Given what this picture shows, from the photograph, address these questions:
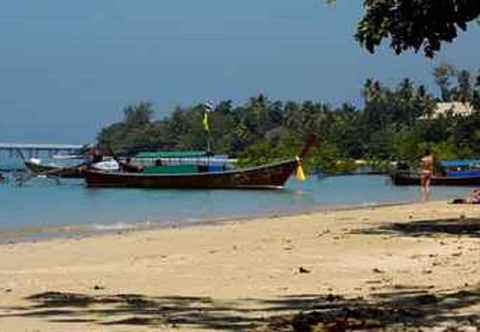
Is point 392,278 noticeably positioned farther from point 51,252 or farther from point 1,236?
point 1,236

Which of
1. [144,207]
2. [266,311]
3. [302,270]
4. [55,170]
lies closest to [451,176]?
[144,207]

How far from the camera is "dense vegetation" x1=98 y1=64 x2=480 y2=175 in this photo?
9781cm

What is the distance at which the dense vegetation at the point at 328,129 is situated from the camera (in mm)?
97812

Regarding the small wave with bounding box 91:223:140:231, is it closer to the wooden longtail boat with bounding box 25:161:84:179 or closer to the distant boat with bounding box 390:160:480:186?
the distant boat with bounding box 390:160:480:186

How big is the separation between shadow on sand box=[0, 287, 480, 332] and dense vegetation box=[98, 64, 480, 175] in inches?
2706

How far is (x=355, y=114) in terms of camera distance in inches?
5551

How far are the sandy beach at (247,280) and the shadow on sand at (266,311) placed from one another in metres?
0.01

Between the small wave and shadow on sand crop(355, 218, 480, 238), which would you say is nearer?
shadow on sand crop(355, 218, 480, 238)

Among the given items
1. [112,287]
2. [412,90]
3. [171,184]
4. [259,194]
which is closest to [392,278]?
[112,287]

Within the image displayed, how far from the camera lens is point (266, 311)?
31.5ft

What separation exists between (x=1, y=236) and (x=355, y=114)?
11677 centimetres

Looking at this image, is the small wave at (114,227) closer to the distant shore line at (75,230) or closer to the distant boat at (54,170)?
the distant shore line at (75,230)

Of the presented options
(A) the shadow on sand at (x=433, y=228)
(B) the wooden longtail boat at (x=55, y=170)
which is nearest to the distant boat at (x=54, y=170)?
(B) the wooden longtail boat at (x=55, y=170)

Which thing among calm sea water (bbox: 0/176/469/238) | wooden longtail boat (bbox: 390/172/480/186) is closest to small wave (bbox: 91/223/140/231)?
calm sea water (bbox: 0/176/469/238)
